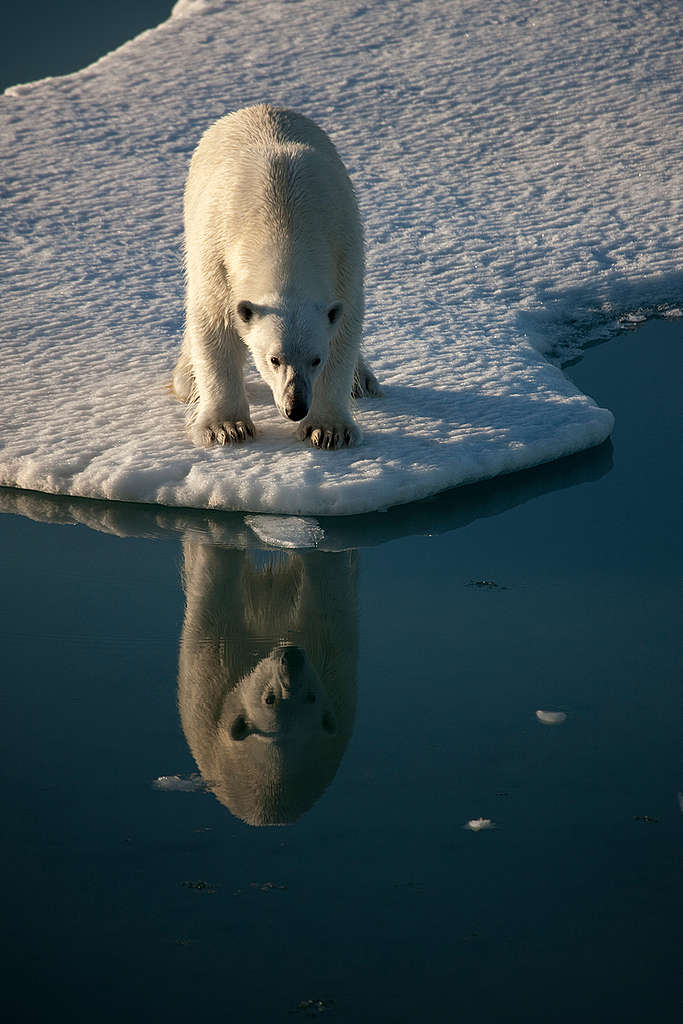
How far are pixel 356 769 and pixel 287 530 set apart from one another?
50.0 inches

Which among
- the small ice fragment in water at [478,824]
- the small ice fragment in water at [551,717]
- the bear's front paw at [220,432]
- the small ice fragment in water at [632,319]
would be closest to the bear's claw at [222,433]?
the bear's front paw at [220,432]

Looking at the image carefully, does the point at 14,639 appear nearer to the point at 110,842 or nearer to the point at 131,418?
the point at 110,842

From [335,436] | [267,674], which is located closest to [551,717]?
[267,674]

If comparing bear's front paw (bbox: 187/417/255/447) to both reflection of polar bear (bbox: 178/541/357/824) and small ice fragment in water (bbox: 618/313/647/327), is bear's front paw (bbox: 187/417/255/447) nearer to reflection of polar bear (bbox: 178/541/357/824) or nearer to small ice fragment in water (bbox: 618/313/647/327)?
reflection of polar bear (bbox: 178/541/357/824)

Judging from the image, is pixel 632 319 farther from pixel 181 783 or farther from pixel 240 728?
pixel 181 783

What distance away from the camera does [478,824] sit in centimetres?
226

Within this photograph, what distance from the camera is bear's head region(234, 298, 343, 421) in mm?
3617

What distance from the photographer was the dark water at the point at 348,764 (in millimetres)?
1896

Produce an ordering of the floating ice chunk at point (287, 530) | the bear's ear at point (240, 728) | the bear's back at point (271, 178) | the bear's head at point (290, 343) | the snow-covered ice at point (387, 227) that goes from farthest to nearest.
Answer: the snow-covered ice at point (387, 227) → the bear's back at point (271, 178) → the bear's head at point (290, 343) → the floating ice chunk at point (287, 530) → the bear's ear at point (240, 728)

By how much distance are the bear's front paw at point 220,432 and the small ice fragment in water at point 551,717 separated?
1785mm

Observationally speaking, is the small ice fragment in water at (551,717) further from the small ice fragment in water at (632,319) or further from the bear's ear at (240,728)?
the small ice fragment in water at (632,319)

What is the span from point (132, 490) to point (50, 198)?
337cm

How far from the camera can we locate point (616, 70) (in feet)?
25.5

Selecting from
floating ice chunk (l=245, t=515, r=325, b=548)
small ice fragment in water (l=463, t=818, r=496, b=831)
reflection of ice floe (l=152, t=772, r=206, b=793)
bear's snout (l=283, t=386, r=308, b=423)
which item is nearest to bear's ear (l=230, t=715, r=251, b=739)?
reflection of ice floe (l=152, t=772, r=206, b=793)
